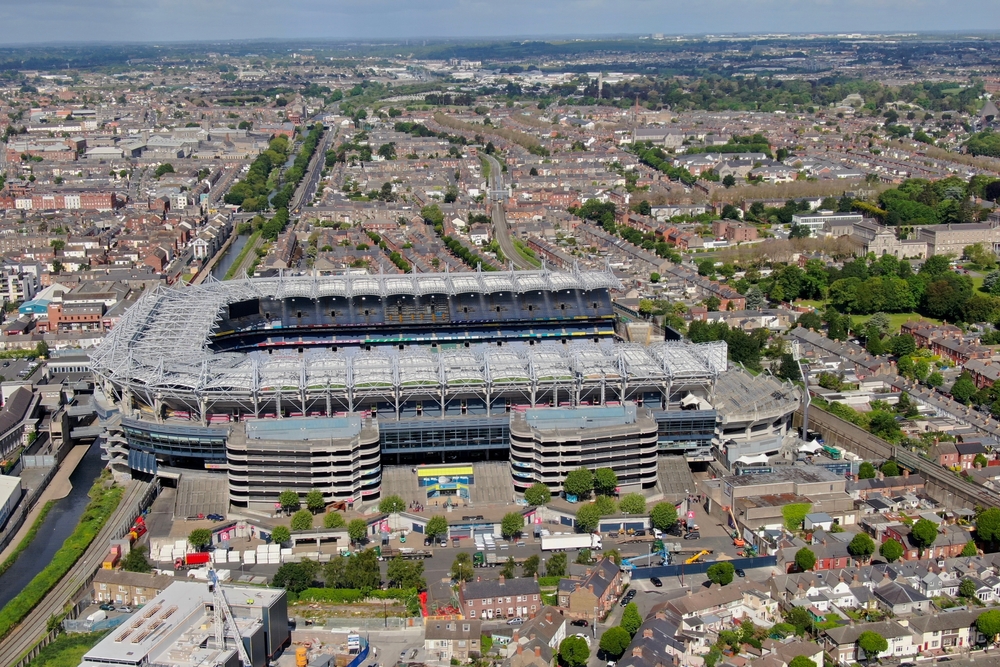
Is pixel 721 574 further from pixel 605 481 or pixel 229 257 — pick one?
pixel 229 257

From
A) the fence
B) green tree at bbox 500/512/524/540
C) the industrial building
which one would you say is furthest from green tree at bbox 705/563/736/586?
the industrial building

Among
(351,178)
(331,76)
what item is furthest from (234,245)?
(331,76)

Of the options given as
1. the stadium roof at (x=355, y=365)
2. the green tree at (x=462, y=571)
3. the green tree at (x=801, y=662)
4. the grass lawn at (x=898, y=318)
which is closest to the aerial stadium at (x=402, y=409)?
the stadium roof at (x=355, y=365)

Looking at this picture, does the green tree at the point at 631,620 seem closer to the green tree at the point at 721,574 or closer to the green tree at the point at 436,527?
the green tree at the point at 721,574

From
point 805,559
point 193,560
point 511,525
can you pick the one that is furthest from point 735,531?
point 193,560

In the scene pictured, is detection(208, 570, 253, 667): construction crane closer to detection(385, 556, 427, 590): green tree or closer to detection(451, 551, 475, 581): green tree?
detection(385, 556, 427, 590): green tree

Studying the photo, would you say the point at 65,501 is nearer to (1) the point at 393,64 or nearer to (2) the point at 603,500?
(2) the point at 603,500
